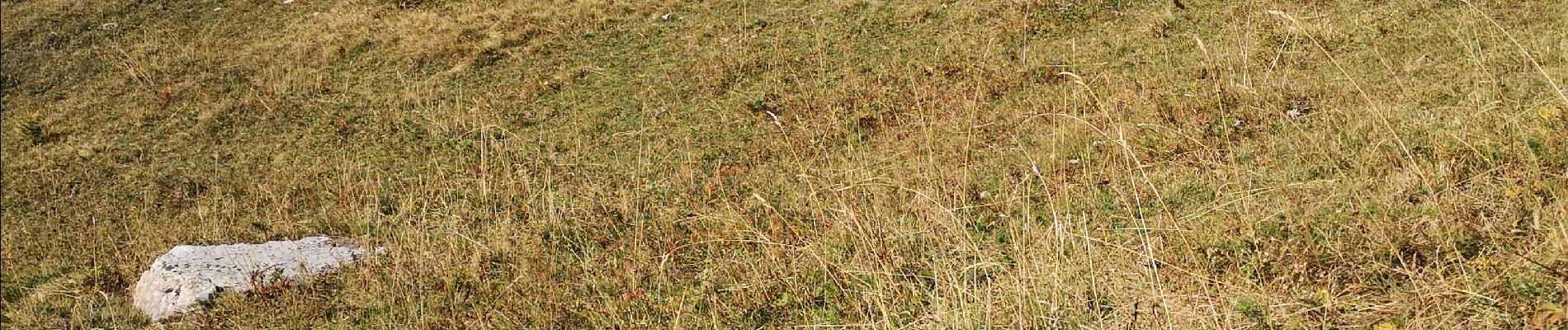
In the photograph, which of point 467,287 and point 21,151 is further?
point 21,151

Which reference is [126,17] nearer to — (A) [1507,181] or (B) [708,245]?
(B) [708,245]

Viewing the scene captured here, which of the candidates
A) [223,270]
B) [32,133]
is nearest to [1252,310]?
[223,270]

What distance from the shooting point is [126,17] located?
17.8 meters

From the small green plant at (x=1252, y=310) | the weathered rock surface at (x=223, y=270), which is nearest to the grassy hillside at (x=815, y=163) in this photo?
the small green plant at (x=1252, y=310)

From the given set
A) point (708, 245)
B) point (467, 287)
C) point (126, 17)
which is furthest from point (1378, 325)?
point (126, 17)

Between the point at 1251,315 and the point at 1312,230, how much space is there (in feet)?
3.01

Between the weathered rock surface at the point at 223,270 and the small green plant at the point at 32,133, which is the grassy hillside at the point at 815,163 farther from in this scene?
the weathered rock surface at the point at 223,270

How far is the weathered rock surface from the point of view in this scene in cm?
719

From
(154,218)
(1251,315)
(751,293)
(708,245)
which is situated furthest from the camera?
(154,218)

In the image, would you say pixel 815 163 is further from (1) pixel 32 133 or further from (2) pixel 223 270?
(1) pixel 32 133

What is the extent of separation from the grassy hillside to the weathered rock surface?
0.20 m

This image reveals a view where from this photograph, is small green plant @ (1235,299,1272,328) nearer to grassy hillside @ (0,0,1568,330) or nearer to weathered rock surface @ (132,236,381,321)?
grassy hillside @ (0,0,1568,330)

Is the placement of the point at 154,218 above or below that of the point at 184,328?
below

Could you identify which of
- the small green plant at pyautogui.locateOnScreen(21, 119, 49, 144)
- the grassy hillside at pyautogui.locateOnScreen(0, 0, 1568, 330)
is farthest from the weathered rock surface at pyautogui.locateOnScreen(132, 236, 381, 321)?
the small green plant at pyautogui.locateOnScreen(21, 119, 49, 144)
